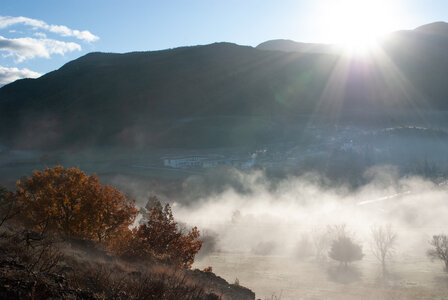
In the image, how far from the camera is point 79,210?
2108 centimetres

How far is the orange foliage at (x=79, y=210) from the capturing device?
67.7 ft

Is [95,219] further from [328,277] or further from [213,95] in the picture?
[213,95]

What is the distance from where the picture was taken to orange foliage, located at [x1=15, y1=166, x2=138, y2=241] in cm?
2064

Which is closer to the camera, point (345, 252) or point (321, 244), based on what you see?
point (345, 252)

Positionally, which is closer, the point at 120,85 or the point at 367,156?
the point at 367,156

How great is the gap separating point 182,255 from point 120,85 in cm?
12409

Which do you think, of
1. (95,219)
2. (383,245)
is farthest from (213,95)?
(95,219)

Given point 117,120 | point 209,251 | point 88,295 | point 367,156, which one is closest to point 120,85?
point 117,120

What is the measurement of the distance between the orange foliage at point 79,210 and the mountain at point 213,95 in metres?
73.6

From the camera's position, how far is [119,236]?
21.5 meters

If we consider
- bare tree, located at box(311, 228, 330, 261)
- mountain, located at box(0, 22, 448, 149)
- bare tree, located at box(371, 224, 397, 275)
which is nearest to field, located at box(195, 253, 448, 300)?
bare tree, located at box(371, 224, 397, 275)

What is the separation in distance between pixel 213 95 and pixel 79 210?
121982mm

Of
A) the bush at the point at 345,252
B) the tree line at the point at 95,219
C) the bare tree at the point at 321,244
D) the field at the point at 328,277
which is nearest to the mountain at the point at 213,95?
the bare tree at the point at 321,244

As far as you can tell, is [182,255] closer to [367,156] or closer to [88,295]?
[88,295]
